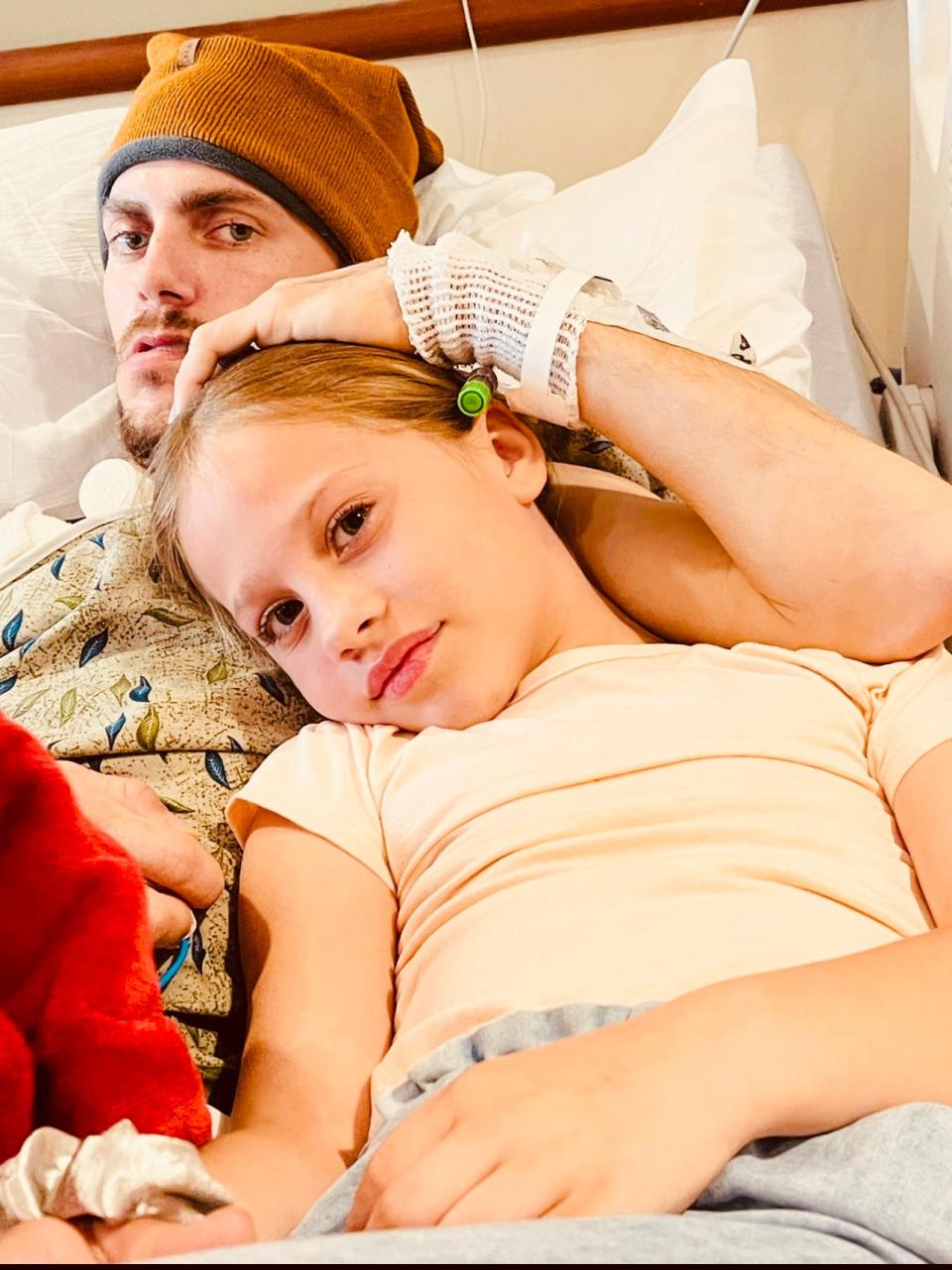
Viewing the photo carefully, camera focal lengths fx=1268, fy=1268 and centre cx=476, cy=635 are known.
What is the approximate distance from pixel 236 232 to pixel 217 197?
0.04 metres

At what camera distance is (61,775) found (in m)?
0.70

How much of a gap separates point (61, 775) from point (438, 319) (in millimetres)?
521

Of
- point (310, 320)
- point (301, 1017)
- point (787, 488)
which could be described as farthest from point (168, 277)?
point (301, 1017)

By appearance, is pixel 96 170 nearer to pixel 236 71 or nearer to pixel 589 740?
pixel 236 71

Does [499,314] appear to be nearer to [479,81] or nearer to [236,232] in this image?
[236,232]

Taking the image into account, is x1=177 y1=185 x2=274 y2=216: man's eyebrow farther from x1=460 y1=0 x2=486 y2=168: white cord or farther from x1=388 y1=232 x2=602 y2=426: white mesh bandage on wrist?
x1=460 y1=0 x2=486 y2=168: white cord

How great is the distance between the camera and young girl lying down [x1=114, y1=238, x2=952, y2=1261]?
2.09 ft

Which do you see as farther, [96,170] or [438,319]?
[96,170]

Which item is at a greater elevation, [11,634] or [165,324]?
[165,324]

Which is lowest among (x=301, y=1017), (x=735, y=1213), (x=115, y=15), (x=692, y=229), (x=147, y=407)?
(x=301, y=1017)

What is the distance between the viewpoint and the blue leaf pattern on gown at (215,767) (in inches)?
41.5

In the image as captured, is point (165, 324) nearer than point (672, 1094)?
No

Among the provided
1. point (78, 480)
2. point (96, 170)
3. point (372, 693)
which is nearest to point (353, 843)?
point (372, 693)

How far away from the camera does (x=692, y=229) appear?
1.56m
